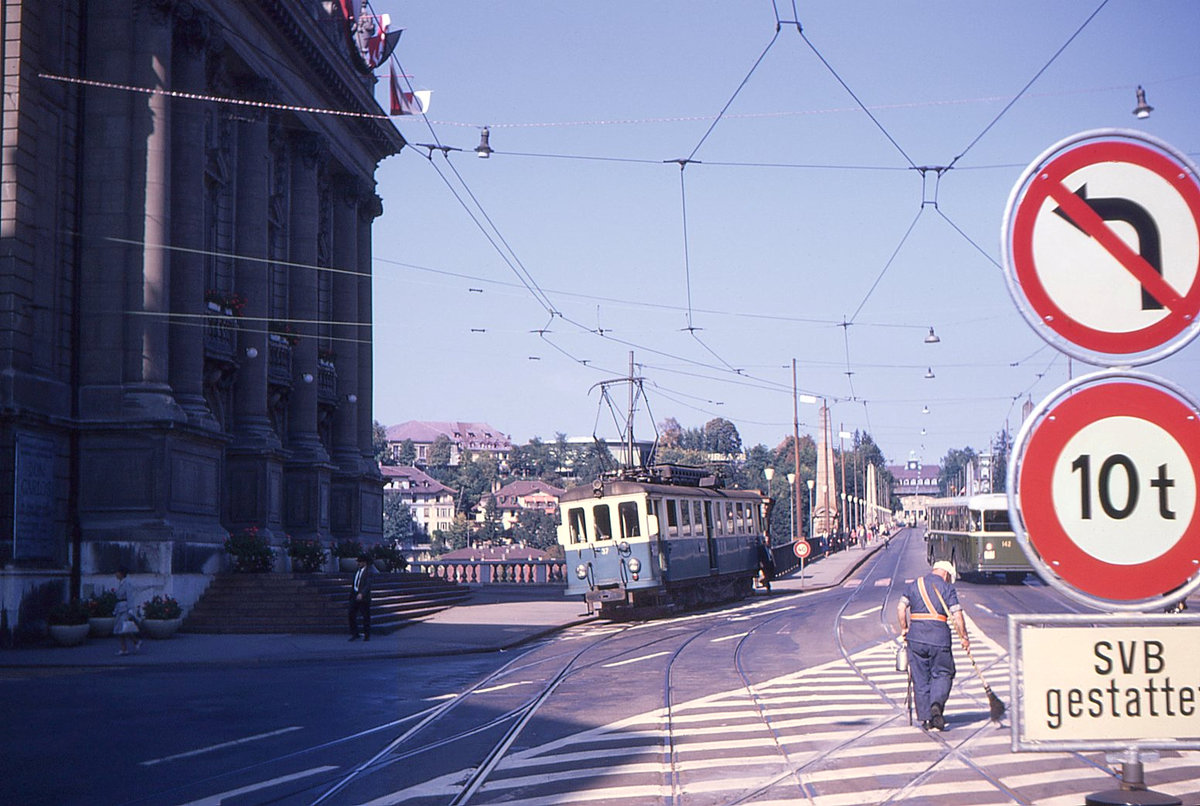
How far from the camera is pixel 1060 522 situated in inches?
142

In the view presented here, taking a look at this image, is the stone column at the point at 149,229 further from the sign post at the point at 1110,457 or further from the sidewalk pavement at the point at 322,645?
the sign post at the point at 1110,457

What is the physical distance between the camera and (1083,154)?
150 inches

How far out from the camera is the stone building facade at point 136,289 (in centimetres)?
2634

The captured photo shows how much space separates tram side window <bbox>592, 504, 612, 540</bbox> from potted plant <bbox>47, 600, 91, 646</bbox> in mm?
12225

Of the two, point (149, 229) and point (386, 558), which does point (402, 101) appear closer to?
point (149, 229)

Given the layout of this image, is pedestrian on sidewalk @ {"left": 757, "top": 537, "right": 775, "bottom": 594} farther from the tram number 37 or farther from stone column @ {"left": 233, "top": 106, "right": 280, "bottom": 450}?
the tram number 37

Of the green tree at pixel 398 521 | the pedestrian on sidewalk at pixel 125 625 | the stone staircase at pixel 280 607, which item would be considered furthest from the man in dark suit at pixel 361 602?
the green tree at pixel 398 521

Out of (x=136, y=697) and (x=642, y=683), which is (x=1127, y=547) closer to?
(x=642, y=683)

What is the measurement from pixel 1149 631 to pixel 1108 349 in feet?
2.61

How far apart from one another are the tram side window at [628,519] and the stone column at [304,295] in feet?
39.2

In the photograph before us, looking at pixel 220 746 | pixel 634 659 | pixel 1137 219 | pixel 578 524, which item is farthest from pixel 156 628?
pixel 1137 219

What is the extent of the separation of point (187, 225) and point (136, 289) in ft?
8.00

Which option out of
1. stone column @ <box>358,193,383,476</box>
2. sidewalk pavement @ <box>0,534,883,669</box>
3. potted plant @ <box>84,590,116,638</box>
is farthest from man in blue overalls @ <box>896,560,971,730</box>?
stone column @ <box>358,193,383,476</box>

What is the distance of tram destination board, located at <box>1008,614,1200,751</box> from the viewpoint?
3.70 metres
